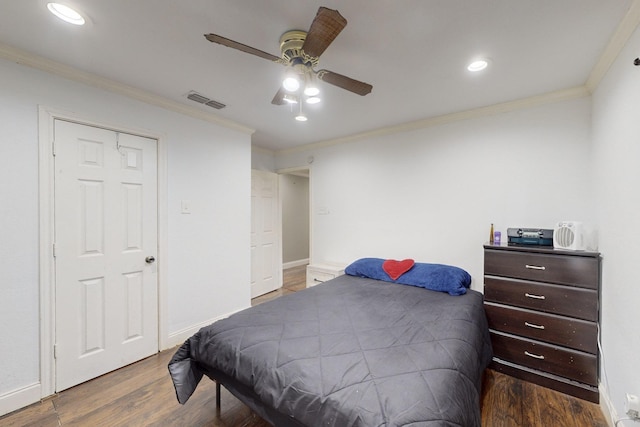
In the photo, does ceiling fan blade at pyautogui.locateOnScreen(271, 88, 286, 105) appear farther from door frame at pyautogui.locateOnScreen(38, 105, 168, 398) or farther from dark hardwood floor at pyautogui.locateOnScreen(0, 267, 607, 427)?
dark hardwood floor at pyautogui.locateOnScreen(0, 267, 607, 427)

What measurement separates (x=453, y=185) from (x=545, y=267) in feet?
3.86

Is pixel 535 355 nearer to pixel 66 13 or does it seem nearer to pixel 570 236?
pixel 570 236

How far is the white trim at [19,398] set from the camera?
5.83 ft

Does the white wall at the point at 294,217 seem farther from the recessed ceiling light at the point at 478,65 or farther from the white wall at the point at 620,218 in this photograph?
the white wall at the point at 620,218

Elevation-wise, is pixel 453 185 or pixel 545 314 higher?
pixel 453 185

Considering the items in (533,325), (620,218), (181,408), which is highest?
(620,218)

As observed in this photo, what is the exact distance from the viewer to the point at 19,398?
6.02ft

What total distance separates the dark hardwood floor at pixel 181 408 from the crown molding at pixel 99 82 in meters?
2.46

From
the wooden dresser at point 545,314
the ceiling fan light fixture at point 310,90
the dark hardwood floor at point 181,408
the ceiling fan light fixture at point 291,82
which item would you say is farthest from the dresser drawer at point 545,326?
the ceiling fan light fixture at point 291,82

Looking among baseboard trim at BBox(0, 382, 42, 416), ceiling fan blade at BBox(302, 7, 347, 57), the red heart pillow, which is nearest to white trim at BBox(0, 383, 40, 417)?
baseboard trim at BBox(0, 382, 42, 416)

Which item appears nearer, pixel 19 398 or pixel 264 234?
pixel 19 398

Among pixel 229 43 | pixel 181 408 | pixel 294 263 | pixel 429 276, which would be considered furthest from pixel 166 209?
pixel 294 263

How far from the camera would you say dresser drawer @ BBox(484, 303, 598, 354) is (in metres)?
1.97

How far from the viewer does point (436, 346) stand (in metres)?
1.51
